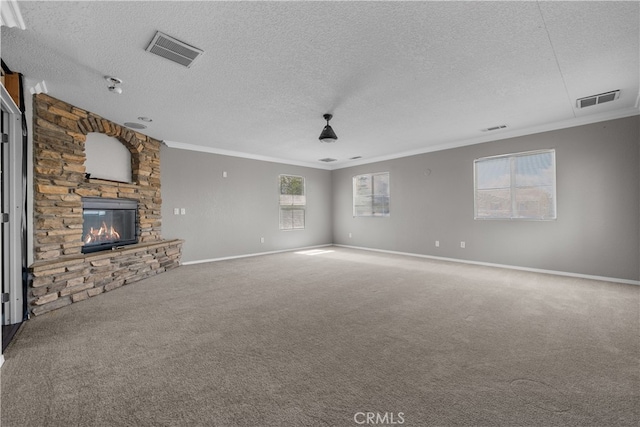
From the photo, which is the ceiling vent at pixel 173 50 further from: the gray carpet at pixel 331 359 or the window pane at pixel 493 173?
the window pane at pixel 493 173

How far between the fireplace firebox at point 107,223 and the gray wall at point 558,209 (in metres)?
5.72

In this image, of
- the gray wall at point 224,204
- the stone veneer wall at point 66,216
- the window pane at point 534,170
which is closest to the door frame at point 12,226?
the stone veneer wall at point 66,216

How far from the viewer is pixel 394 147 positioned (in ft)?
21.0

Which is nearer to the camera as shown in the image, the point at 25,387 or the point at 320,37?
the point at 25,387

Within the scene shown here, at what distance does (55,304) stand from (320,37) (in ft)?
13.2

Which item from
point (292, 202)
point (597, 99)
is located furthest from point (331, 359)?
point (292, 202)

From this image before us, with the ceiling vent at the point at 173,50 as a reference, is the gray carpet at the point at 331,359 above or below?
below

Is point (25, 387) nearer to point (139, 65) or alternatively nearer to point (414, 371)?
point (414, 371)

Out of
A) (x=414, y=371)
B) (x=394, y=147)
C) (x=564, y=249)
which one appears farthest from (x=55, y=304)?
(x=564, y=249)

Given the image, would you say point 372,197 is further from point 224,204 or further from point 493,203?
point 224,204

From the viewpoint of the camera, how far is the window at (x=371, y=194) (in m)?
7.52
